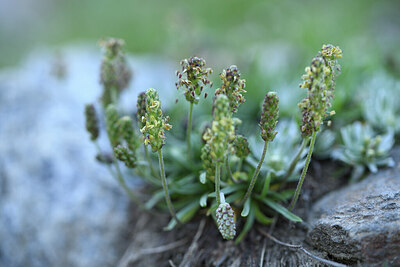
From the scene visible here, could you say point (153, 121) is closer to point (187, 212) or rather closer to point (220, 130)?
point (220, 130)

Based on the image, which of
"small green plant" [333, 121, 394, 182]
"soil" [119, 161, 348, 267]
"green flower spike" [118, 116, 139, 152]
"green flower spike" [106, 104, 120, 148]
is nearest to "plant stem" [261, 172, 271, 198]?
"soil" [119, 161, 348, 267]

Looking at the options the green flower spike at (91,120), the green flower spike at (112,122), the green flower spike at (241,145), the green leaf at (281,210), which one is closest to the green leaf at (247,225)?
the green leaf at (281,210)

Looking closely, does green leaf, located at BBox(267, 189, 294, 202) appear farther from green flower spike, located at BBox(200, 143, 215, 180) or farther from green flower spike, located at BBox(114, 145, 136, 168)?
green flower spike, located at BBox(114, 145, 136, 168)

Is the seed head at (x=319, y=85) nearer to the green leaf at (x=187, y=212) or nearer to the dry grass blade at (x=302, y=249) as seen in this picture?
the dry grass blade at (x=302, y=249)

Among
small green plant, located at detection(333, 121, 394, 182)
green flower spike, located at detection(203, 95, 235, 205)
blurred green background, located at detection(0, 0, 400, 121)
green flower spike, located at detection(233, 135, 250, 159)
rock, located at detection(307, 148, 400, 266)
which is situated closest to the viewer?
green flower spike, located at detection(203, 95, 235, 205)

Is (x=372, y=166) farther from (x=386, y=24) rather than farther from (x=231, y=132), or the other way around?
(x=386, y=24)

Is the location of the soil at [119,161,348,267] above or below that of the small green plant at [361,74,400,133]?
below
